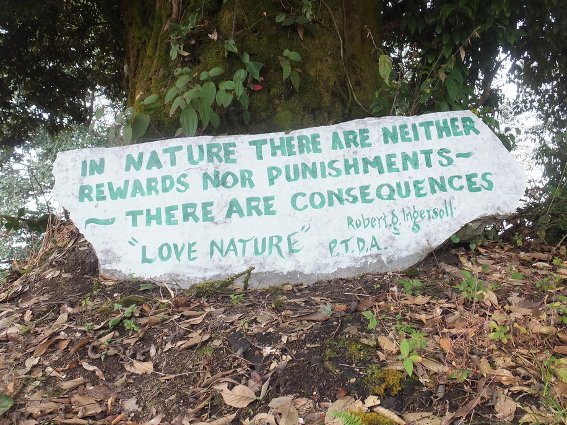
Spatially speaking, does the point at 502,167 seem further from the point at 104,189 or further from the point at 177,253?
the point at 104,189

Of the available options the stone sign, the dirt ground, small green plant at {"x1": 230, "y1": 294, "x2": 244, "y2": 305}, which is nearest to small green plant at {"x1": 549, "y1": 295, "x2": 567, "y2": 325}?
the dirt ground

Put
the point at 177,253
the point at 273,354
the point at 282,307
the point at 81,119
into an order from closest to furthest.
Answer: the point at 273,354 → the point at 282,307 → the point at 177,253 → the point at 81,119

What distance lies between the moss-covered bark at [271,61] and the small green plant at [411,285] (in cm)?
127

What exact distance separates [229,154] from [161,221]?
1.88 feet

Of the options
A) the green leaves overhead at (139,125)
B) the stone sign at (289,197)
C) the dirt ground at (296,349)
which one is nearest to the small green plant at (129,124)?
the green leaves overhead at (139,125)

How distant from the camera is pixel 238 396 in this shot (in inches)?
84.4

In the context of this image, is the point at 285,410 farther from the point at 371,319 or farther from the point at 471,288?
the point at 471,288

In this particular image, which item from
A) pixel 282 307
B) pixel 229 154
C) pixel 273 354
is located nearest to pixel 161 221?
pixel 229 154

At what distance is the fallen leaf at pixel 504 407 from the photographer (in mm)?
1963

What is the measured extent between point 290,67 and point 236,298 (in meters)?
1.54

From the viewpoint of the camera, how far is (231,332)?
2549 millimetres

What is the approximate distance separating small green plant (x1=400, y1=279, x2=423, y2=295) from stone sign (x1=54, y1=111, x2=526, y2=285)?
229 mm

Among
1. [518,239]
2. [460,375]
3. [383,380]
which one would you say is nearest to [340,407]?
[383,380]

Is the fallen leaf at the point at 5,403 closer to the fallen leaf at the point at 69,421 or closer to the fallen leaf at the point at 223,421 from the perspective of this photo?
the fallen leaf at the point at 69,421
